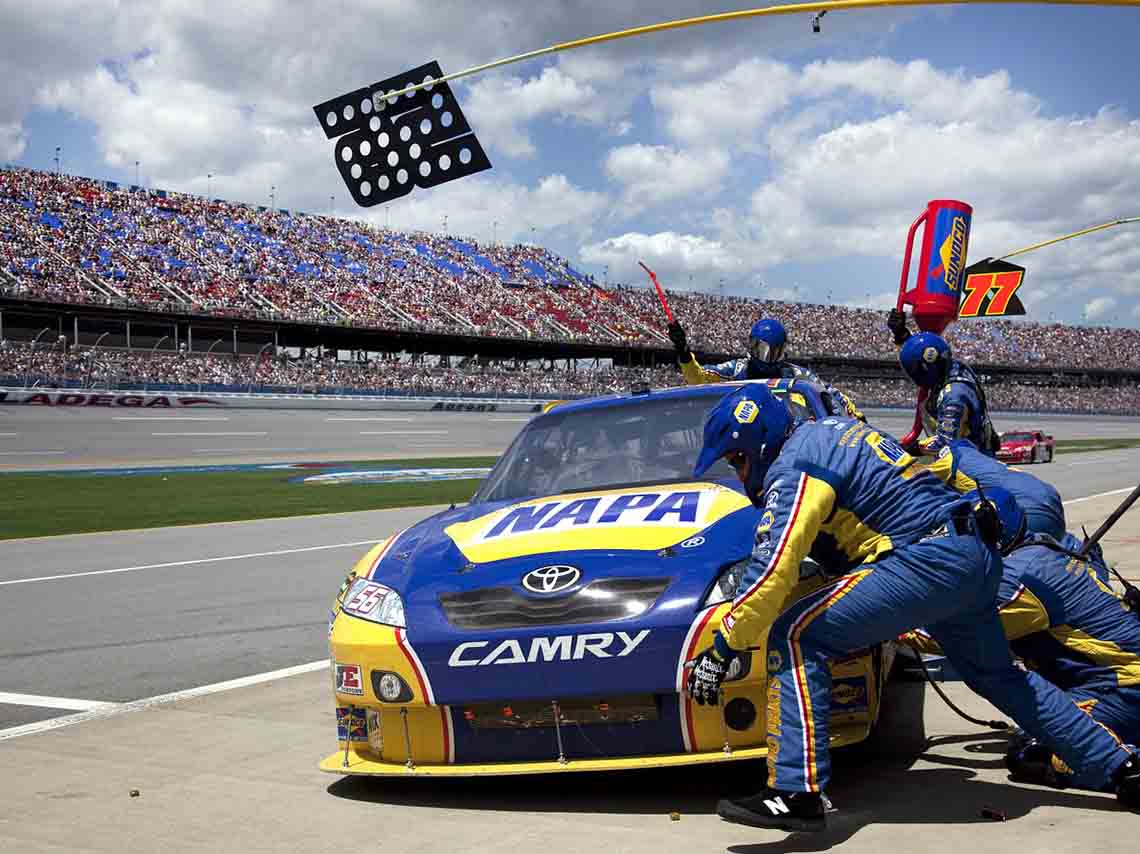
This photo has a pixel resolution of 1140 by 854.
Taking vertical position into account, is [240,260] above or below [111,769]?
above

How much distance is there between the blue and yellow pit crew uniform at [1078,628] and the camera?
3.79 metres

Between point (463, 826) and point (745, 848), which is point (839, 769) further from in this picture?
point (463, 826)

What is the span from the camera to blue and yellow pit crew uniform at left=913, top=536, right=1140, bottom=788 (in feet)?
12.4

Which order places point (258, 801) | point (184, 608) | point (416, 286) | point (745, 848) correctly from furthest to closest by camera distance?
point (416, 286) → point (184, 608) → point (258, 801) → point (745, 848)

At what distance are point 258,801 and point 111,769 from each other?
794 mm

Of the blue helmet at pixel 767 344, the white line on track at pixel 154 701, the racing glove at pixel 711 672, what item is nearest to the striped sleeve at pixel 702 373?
the blue helmet at pixel 767 344

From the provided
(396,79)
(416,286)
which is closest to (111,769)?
(396,79)

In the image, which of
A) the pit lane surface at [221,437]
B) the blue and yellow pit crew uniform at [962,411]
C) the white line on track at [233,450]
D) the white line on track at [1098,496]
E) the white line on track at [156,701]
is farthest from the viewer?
the white line on track at [233,450]

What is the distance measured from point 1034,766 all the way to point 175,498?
15.5m

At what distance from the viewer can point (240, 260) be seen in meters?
56.8

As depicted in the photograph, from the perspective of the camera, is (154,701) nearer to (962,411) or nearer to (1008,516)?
(1008,516)

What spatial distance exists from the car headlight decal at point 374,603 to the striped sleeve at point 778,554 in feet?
3.88

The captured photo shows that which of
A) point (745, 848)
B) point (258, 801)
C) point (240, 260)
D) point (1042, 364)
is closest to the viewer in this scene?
point (745, 848)

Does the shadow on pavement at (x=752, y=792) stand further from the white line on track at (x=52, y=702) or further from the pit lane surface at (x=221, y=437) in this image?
the pit lane surface at (x=221, y=437)
